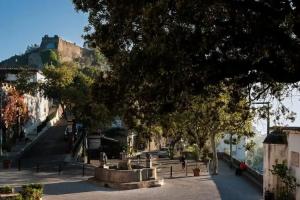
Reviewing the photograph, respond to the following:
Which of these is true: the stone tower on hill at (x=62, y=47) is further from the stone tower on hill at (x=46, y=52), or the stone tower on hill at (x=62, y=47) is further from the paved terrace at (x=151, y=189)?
the paved terrace at (x=151, y=189)

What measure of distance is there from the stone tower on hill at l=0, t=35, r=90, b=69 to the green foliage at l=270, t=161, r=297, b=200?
87.3 metres

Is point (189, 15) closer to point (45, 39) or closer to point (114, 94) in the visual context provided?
point (114, 94)

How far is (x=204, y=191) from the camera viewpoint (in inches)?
1185

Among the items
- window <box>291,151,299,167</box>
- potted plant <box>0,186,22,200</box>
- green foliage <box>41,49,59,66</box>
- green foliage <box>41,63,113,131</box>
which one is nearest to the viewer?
potted plant <box>0,186,22,200</box>

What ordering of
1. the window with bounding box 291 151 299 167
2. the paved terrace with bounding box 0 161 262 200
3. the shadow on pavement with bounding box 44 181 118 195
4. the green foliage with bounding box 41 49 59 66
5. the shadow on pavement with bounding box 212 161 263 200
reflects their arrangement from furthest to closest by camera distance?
the green foliage with bounding box 41 49 59 66 → the shadow on pavement with bounding box 212 161 263 200 → the shadow on pavement with bounding box 44 181 118 195 → the paved terrace with bounding box 0 161 262 200 → the window with bounding box 291 151 299 167

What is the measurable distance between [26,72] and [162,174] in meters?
26.7

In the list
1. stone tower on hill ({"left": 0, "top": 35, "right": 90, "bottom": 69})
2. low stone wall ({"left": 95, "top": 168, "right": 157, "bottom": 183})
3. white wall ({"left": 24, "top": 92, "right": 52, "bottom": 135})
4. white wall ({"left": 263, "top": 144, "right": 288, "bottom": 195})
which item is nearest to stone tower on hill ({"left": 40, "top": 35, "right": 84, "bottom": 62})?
stone tower on hill ({"left": 0, "top": 35, "right": 90, "bottom": 69})

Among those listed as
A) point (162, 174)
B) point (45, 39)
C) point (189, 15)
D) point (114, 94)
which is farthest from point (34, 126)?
point (45, 39)

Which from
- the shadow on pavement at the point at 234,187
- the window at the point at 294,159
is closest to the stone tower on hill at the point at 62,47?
the shadow on pavement at the point at 234,187

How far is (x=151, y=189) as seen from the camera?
3100cm

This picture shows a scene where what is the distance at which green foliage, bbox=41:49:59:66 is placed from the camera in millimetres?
113125

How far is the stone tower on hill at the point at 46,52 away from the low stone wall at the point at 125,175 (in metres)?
76.1

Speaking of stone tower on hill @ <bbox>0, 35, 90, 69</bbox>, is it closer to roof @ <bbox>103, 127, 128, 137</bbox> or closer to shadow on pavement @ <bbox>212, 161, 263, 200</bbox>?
roof @ <bbox>103, 127, 128, 137</bbox>

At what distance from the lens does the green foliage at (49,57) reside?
113 meters
